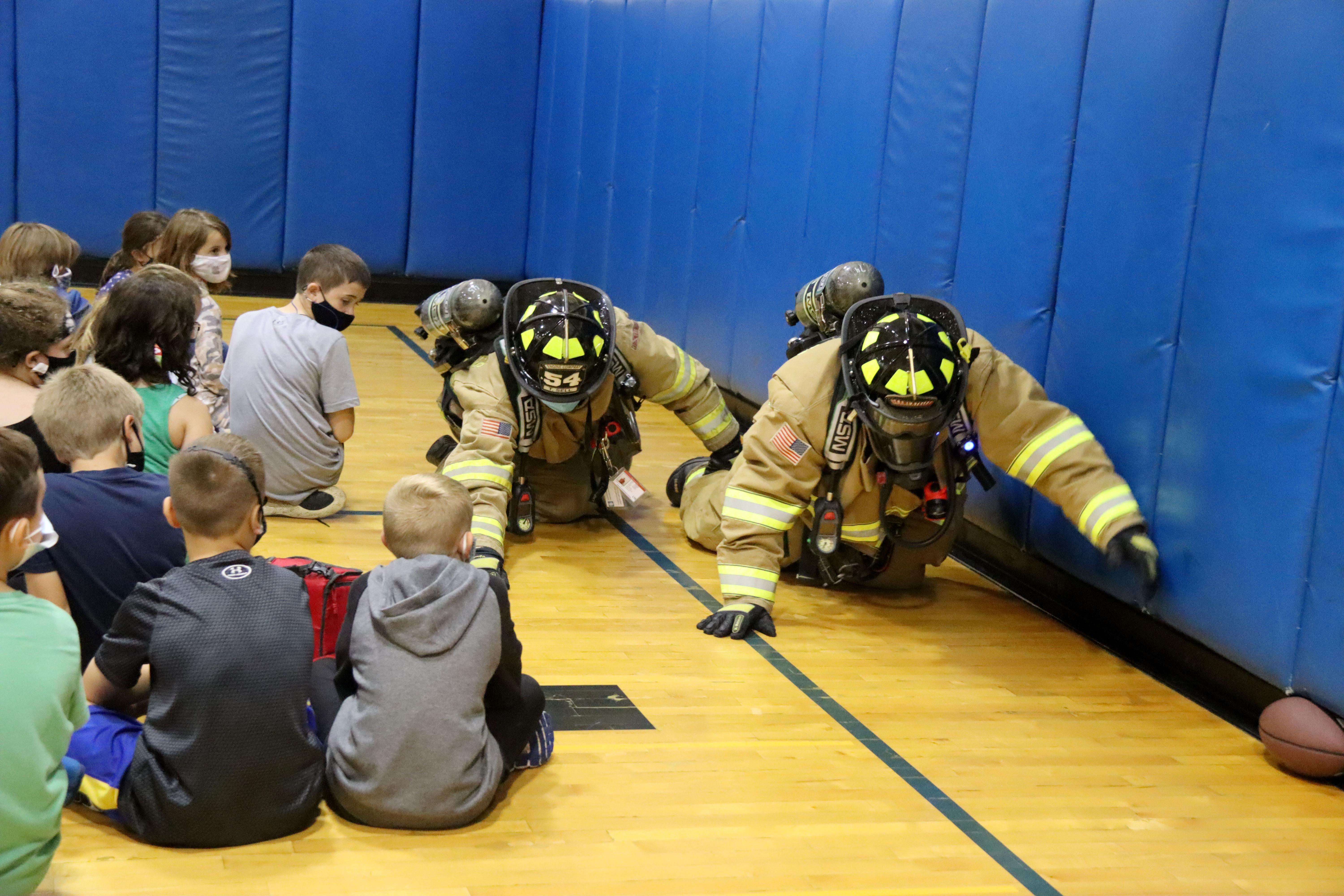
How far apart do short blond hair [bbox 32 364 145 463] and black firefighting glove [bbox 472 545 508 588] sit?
135 cm

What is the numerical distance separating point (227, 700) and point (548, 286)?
2.57 m

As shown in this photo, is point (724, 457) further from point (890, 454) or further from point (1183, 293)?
point (1183, 293)

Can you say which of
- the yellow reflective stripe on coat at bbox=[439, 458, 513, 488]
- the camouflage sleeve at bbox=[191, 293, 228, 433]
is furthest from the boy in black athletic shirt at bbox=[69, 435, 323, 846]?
the camouflage sleeve at bbox=[191, 293, 228, 433]

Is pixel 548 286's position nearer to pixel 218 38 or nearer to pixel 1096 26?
pixel 1096 26

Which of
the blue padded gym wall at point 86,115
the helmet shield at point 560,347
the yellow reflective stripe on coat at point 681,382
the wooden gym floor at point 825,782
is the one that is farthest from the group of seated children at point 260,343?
the blue padded gym wall at point 86,115

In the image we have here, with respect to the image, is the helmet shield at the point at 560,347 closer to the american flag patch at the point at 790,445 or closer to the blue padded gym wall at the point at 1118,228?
the american flag patch at the point at 790,445

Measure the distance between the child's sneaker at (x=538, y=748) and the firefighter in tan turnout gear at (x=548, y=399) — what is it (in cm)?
103

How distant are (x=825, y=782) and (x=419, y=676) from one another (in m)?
1.09

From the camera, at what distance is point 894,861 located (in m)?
2.90

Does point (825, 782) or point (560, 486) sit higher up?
point (560, 486)

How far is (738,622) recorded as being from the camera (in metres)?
4.15

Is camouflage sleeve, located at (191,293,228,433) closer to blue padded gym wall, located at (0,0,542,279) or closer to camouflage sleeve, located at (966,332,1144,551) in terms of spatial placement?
camouflage sleeve, located at (966,332,1144,551)

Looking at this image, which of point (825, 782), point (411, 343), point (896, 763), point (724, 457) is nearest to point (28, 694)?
point (825, 782)

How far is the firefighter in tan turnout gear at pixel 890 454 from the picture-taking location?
402cm
